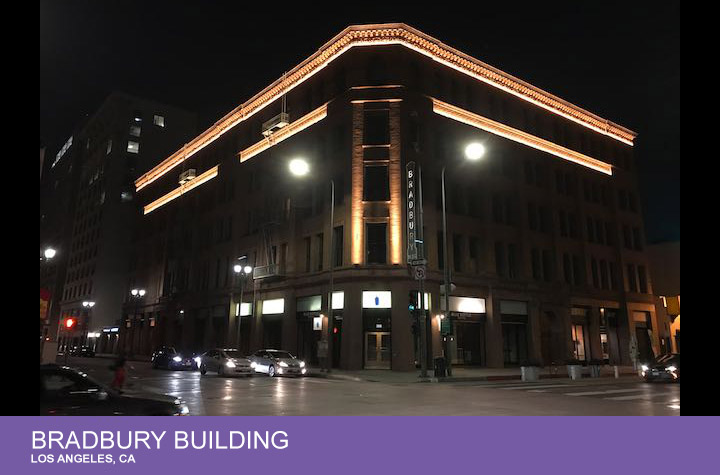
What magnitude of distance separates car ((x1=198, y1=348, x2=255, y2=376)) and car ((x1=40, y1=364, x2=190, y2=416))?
19249mm

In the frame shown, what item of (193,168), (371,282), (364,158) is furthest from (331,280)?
(193,168)

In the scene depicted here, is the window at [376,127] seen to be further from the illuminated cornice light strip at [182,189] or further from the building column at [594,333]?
the building column at [594,333]

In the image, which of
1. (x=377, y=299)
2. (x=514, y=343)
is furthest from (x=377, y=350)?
(x=514, y=343)

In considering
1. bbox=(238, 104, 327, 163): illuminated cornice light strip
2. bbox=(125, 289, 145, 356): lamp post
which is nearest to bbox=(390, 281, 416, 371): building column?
bbox=(238, 104, 327, 163): illuminated cornice light strip

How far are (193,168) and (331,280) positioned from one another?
33.5 m

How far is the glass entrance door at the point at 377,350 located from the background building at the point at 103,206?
176 ft

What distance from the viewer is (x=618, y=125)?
2015 inches

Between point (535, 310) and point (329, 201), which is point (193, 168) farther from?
point (535, 310)

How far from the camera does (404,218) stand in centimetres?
3244

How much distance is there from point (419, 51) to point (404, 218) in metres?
13.3

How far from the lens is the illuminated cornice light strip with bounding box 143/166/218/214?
52853mm

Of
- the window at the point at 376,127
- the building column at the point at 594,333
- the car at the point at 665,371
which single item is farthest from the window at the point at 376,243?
the building column at the point at 594,333

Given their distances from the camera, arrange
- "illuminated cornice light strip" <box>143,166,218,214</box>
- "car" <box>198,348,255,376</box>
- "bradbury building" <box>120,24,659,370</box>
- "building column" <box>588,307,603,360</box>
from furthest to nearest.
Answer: "illuminated cornice light strip" <box>143,166,218,214</box>, "building column" <box>588,307,603,360</box>, "bradbury building" <box>120,24,659,370</box>, "car" <box>198,348,255,376</box>

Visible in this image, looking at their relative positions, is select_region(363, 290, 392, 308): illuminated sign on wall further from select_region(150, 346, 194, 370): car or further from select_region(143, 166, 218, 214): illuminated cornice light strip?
select_region(143, 166, 218, 214): illuminated cornice light strip
